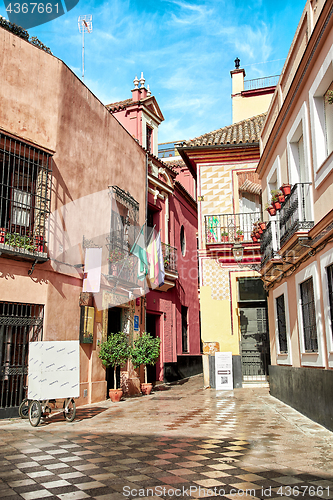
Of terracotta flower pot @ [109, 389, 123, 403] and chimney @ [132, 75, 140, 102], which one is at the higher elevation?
chimney @ [132, 75, 140, 102]

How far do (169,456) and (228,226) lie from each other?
11.4 metres

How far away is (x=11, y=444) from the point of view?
6.51 meters

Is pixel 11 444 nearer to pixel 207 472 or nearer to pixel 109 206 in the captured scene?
pixel 207 472

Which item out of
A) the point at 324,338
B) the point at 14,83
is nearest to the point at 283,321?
the point at 324,338

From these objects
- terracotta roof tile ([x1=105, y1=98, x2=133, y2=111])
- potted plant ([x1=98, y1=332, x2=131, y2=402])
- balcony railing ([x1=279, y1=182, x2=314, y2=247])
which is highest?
terracotta roof tile ([x1=105, y1=98, x2=133, y2=111])

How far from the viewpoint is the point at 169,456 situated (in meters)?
5.62

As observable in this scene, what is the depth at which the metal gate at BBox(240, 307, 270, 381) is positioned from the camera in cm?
1588

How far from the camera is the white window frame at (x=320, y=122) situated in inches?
294

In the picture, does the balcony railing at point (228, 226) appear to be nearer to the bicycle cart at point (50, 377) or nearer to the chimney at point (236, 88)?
the chimney at point (236, 88)

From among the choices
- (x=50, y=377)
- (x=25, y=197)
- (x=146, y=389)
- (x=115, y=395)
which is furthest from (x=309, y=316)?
(x=146, y=389)

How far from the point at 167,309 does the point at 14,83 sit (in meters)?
11.4

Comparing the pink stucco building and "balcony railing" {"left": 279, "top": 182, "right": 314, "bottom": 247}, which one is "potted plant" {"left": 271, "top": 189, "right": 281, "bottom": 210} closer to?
"balcony railing" {"left": 279, "top": 182, "right": 314, "bottom": 247}

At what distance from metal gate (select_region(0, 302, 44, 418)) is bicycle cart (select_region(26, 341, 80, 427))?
0.49 meters

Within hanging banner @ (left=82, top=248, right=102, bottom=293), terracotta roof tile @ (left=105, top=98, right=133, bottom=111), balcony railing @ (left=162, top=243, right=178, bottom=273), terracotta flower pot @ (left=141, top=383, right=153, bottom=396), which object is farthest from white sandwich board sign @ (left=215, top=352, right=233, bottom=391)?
terracotta roof tile @ (left=105, top=98, right=133, bottom=111)
